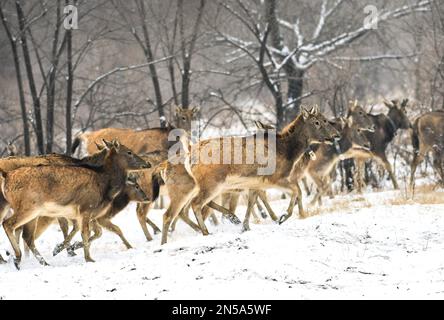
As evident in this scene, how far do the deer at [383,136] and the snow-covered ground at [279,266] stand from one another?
634 cm

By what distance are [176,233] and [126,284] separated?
5184 mm

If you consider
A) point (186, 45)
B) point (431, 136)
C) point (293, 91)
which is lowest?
point (431, 136)

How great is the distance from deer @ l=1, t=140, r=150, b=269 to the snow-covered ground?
687mm

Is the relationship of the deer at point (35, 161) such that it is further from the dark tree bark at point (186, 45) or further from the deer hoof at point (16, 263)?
the dark tree bark at point (186, 45)

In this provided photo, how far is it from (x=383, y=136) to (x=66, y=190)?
35.6 feet

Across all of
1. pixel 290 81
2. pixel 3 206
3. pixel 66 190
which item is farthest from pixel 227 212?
pixel 290 81

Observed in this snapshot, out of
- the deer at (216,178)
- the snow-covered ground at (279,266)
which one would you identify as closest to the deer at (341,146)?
the deer at (216,178)

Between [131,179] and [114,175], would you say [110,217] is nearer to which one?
→ [131,179]

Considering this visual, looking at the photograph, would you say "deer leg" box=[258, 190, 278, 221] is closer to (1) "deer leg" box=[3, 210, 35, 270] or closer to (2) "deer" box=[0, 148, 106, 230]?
(2) "deer" box=[0, 148, 106, 230]

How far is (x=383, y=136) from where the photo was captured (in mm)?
20453

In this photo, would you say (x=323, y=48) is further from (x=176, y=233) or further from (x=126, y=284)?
(x=126, y=284)

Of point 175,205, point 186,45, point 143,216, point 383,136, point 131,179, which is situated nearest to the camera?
point 175,205

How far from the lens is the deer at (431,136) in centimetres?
1878

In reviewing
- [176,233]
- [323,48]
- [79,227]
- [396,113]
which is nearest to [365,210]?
[176,233]
